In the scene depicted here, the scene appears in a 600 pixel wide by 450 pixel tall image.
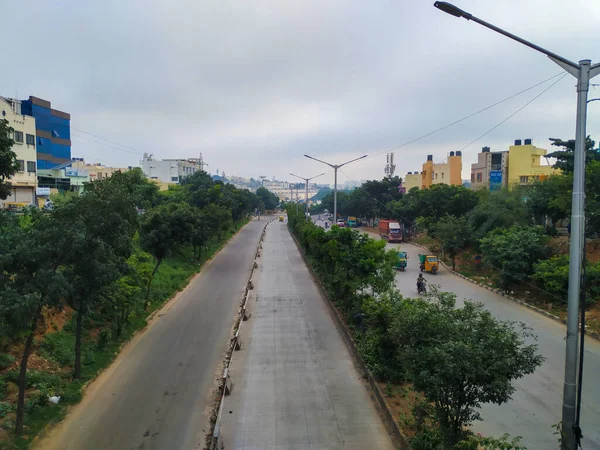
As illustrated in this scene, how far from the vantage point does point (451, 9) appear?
18.7 ft

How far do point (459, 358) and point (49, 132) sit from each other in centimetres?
5700

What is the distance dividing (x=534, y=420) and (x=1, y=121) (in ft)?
38.2

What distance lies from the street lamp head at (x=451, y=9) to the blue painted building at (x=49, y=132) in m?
53.5

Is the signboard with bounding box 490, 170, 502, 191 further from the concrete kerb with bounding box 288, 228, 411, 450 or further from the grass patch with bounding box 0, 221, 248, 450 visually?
the grass patch with bounding box 0, 221, 248, 450

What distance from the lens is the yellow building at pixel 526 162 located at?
43906 millimetres

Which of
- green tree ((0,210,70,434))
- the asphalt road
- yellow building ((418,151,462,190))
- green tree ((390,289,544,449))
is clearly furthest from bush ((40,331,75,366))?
yellow building ((418,151,462,190))

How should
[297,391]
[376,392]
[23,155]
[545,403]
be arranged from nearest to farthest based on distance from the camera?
[545,403] → [376,392] → [297,391] → [23,155]

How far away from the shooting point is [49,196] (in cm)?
3762

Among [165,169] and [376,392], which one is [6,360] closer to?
[376,392]

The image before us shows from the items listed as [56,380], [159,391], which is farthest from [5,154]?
[159,391]

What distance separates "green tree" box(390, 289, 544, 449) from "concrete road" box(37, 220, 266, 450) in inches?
181

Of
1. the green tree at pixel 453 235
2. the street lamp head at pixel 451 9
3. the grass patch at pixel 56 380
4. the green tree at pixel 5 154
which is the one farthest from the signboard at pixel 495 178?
the green tree at pixel 5 154

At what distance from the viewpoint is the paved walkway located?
829 centimetres

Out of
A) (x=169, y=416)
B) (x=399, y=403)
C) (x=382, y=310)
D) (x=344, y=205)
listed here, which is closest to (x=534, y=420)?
(x=399, y=403)
